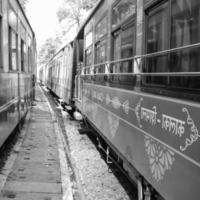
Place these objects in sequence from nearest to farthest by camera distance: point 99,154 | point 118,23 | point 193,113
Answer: point 193,113
point 118,23
point 99,154

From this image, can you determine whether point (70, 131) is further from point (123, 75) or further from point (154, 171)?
point (154, 171)

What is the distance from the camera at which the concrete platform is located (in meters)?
5.07

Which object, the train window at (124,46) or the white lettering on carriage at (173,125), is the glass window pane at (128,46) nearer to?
the train window at (124,46)

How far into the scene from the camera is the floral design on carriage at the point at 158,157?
287cm

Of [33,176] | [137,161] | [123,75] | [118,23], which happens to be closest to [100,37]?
[118,23]

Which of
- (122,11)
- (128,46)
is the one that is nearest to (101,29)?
(122,11)

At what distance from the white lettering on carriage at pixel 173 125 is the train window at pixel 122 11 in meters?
1.78

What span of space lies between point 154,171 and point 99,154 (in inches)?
180

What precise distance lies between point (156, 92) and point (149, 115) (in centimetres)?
22

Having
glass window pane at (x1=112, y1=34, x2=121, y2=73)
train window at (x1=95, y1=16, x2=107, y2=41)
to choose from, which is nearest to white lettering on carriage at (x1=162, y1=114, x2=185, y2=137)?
glass window pane at (x1=112, y1=34, x2=121, y2=73)

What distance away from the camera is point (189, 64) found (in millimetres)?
2732

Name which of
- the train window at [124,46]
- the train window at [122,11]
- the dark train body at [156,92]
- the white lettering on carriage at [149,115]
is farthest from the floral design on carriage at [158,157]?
the train window at [122,11]

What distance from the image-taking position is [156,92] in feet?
11.0

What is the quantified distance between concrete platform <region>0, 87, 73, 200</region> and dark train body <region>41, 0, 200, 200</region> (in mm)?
1060
